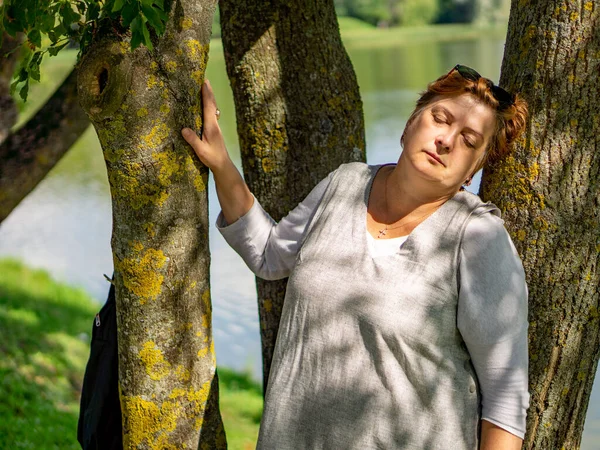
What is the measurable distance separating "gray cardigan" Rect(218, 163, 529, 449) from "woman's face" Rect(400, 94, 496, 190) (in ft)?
0.31

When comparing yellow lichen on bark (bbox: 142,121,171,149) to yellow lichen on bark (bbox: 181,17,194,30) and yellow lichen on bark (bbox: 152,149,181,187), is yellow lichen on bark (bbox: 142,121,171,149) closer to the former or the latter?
yellow lichen on bark (bbox: 152,149,181,187)

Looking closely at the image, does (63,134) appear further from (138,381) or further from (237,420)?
(237,420)

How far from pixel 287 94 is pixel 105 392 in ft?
4.23

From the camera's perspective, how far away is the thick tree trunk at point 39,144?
165 inches

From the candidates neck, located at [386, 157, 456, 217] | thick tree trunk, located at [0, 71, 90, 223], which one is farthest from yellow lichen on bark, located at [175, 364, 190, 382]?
thick tree trunk, located at [0, 71, 90, 223]

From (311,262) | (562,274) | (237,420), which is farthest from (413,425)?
(237,420)

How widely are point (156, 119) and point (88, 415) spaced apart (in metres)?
1.00

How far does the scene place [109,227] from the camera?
12117 millimetres

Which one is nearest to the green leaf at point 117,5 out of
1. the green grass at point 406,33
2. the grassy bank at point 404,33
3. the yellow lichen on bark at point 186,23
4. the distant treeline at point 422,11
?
the yellow lichen on bark at point 186,23

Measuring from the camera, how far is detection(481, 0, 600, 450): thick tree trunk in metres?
2.22

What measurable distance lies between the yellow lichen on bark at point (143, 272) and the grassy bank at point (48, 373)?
2.91 meters

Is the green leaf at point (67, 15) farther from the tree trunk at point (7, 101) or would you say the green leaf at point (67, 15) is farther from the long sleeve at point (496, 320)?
the tree trunk at point (7, 101)

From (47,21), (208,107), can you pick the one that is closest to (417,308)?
(208,107)

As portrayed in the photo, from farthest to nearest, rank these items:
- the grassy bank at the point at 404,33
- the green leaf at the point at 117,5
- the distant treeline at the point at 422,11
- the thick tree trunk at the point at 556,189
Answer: the distant treeline at the point at 422,11 → the grassy bank at the point at 404,33 → the thick tree trunk at the point at 556,189 → the green leaf at the point at 117,5
